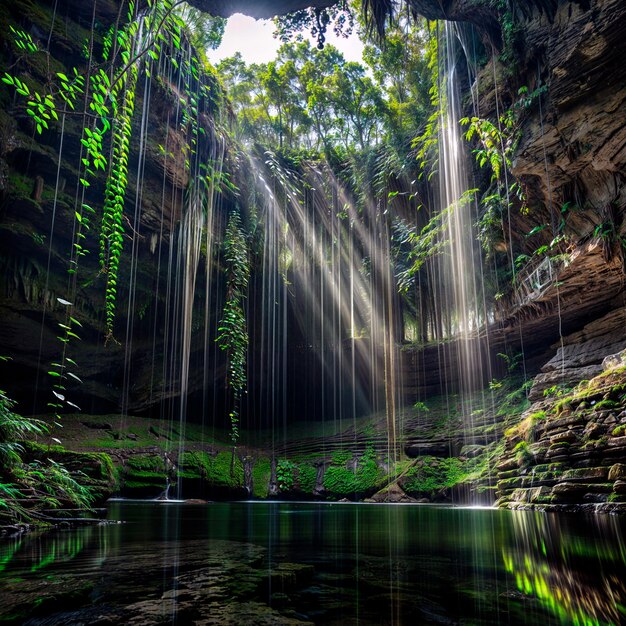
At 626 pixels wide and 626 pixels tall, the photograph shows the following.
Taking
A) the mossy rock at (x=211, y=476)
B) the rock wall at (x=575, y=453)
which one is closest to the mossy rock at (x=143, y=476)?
the mossy rock at (x=211, y=476)

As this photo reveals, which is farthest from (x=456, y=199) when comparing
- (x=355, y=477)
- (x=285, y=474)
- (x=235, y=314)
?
(x=285, y=474)

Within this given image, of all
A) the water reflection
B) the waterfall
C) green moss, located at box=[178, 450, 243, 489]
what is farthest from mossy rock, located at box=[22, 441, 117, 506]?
the waterfall

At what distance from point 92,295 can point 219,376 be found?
21.4 feet

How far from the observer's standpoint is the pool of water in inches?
43.9

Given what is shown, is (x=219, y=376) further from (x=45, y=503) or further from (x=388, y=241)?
(x=45, y=503)

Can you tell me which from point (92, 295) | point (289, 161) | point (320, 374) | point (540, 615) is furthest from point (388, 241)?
point (540, 615)

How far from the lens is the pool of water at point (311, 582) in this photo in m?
1.12

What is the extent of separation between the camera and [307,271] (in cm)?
2041

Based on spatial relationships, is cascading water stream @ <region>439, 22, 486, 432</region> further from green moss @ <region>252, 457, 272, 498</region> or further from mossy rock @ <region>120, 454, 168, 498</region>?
mossy rock @ <region>120, 454, 168, 498</region>

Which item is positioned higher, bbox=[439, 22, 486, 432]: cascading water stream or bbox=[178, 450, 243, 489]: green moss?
bbox=[439, 22, 486, 432]: cascading water stream

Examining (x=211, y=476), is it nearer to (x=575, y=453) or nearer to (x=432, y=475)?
(x=432, y=475)

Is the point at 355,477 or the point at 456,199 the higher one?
the point at 456,199

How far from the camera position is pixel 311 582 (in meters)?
1.56

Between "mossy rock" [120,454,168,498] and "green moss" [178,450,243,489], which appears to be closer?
"mossy rock" [120,454,168,498]
